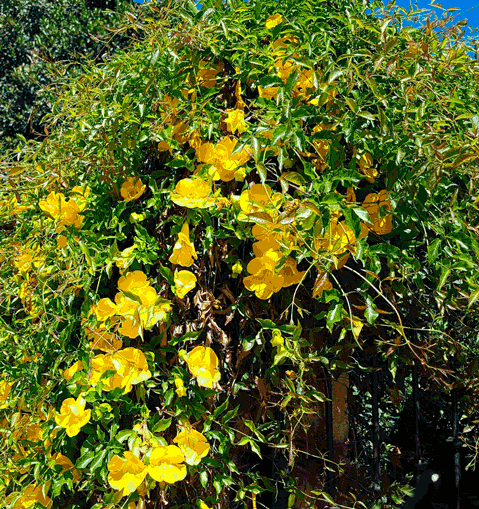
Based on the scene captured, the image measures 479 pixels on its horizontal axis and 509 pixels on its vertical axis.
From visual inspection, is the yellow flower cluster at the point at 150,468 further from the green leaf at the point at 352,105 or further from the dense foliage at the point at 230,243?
the green leaf at the point at 352,105

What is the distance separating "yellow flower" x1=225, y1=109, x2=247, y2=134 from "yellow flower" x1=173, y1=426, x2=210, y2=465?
24.3 inches

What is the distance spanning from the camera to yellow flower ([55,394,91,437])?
1.24m

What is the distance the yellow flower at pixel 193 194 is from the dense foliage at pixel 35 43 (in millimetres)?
4198

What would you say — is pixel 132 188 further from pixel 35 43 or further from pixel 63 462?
pixel 35 43

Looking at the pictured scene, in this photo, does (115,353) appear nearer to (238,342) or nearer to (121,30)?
(238,342)

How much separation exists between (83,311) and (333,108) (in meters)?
0.68

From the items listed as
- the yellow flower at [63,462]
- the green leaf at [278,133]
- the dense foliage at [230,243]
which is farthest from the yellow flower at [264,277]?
the yellow flower at [63,462]

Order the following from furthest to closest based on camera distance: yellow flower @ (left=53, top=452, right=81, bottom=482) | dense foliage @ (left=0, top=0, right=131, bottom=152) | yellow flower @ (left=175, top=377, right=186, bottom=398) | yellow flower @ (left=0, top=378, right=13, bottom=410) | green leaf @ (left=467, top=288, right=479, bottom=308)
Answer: dense foliage @ (left=0, top=0, right=131, bottom=152) → yellow flower @ (left=0, top=378, right=13, bottom=410) → yellow flower @ (left=53, top=452, right=81, bottom=482) → yellow flower @ (left=175, top=377, right=186, bottom=398) → green leaf @ (left=467, top=288, right=479, bottom=308)

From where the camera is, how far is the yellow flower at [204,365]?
1.21 m

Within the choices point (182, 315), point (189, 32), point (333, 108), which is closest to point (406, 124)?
point (333, 108)

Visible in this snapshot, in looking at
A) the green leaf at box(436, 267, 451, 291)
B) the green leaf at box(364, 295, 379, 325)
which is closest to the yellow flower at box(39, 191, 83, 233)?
the green leaf at box(364, 295, 379, 325)

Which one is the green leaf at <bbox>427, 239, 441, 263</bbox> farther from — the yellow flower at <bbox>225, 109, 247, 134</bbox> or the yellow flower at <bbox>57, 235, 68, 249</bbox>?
the yellow flower at <bbox>57, 235, 68, 249</bbox>

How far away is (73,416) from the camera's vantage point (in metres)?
1.25

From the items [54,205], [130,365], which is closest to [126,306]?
[130,365]
